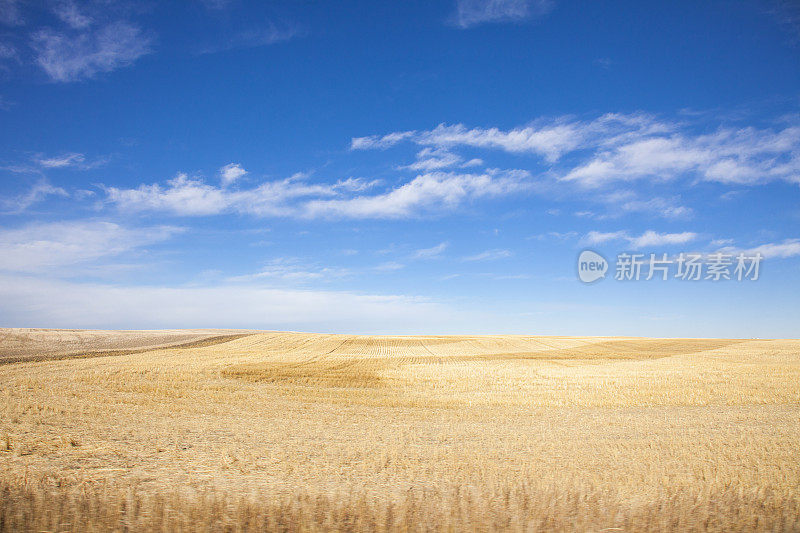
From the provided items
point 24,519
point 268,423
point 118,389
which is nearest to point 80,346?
point 118,389

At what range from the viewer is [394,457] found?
11469 mm

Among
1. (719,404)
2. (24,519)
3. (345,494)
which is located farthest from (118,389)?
(719,404)

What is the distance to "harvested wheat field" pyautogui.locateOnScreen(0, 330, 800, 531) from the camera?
25.8ft

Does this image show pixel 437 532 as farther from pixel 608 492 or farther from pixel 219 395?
pixel 219 395

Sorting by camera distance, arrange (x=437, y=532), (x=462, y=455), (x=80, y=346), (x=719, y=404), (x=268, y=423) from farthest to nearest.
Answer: (x=80, y=346), (x=719, y=404), (x=268, y=423), (x=462, y=455), (x=437, y=532)

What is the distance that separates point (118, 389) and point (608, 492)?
2169 cm

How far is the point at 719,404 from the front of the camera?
824 inches

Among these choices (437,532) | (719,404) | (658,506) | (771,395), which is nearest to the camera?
(437,532)

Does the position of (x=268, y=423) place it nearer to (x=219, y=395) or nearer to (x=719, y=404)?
(x=219, y=395)

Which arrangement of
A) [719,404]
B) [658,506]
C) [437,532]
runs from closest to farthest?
[437,532] → [658,506] → [719,404]

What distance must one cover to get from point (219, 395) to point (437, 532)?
55.6 ft

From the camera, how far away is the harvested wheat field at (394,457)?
788 centimetres

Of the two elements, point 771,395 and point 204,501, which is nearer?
point 204,501

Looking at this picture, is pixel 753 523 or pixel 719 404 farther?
pixel 719 404
